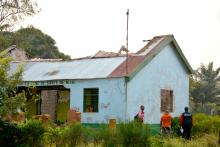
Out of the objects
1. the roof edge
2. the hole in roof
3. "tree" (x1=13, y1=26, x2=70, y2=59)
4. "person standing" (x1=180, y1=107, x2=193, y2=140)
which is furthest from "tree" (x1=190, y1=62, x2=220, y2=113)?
"person standing" (x1=180, y1=107, x2=193, y2=140)

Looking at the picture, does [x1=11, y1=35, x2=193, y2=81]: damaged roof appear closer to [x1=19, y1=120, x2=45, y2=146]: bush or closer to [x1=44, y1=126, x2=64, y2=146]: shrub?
[x1=44, y1=126, x2=64, y2=146]: shrub

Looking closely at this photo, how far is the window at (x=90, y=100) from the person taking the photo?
1009 inches

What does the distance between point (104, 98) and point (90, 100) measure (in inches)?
49.8

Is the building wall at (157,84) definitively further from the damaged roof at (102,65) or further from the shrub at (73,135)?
the shrub at (73,135)

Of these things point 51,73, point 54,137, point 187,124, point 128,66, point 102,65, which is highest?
point 102,65

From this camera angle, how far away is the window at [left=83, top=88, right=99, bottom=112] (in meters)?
25.6

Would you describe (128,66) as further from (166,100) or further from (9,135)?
(9,135)

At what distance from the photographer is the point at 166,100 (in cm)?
2780

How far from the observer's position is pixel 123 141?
1477 centimetres

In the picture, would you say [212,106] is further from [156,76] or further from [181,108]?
[156,76]

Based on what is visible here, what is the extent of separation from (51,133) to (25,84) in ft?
42.1

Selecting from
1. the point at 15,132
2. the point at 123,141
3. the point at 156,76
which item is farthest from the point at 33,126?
the point at 156,76

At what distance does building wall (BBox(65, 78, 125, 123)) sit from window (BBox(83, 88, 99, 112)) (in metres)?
0.21

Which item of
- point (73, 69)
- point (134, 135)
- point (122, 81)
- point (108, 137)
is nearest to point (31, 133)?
point (108, 137)
